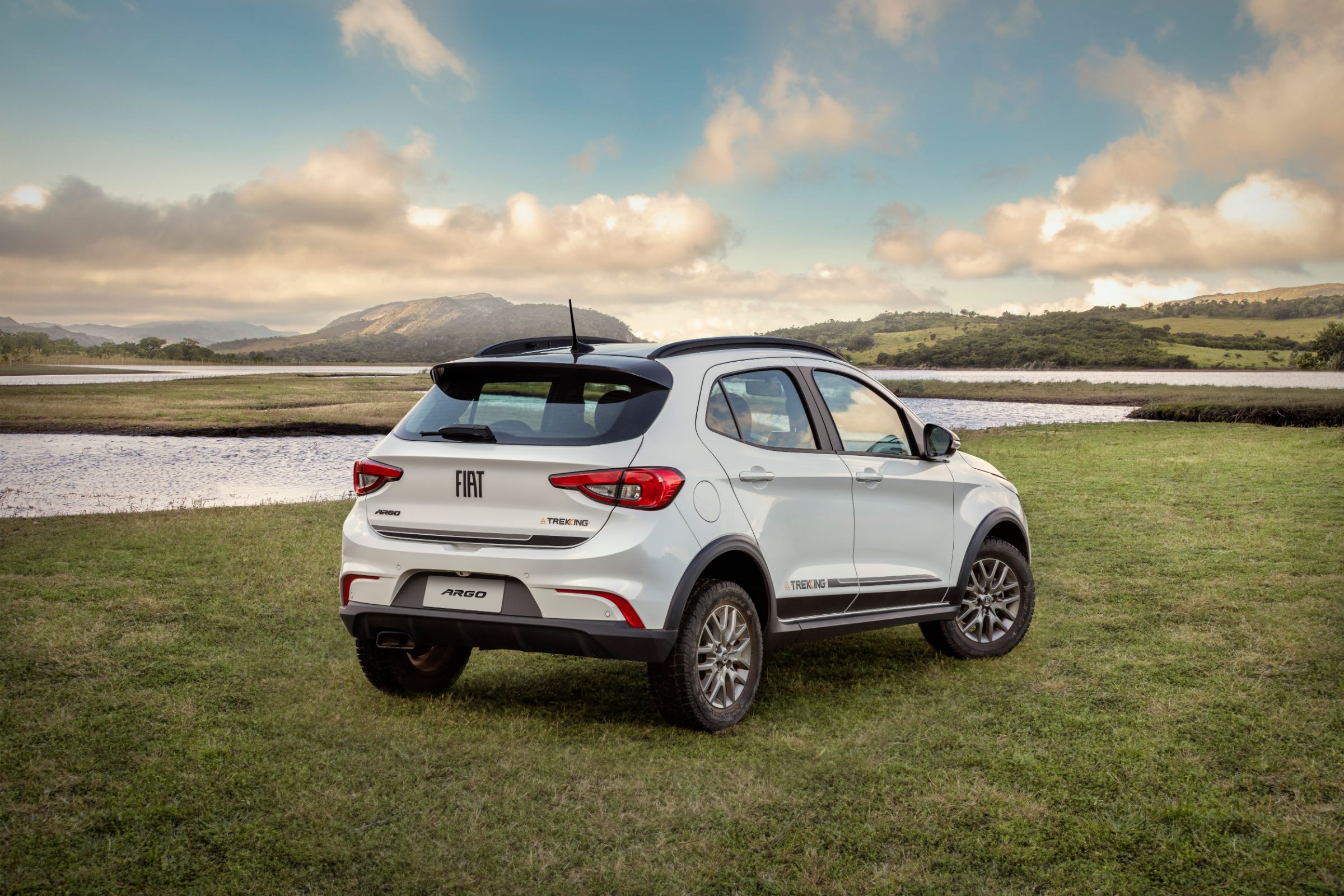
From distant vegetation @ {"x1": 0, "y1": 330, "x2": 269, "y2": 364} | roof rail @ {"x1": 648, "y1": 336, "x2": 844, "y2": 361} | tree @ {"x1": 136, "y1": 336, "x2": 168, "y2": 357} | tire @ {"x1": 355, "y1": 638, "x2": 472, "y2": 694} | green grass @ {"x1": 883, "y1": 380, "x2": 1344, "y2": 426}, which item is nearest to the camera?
roof rail @ {"x1": 648, "y1": 336, "x2": 844, "y2": 361}

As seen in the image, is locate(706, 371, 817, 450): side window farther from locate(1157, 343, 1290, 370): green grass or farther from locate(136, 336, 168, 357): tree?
locate(136, 336, 168, 357): tree

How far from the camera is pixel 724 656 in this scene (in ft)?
18.4

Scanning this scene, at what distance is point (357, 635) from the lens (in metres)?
5.57

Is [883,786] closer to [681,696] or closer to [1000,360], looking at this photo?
[681,696]

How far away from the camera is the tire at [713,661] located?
5301 mm

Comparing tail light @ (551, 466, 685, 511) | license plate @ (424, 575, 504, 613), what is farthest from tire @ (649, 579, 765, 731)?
license plate @ (424, 575, 504, 613)

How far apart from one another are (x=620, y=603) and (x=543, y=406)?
1.11 metres

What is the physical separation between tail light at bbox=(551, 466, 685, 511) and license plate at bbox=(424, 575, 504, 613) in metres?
0.61

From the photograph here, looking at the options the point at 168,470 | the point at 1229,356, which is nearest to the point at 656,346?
the point at 168,470

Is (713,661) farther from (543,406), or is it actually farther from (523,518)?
(543,406)

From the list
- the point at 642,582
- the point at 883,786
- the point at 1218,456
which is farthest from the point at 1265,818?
the point at 1218,456

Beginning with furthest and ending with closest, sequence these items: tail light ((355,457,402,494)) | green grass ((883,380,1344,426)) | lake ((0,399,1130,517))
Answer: green grass ((883,380,1344,426)) → lake ((0,399,1130,517)) → tail light ((355,457,402,494))

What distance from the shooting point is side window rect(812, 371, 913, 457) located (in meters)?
6.48

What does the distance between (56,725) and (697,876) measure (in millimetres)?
3769
